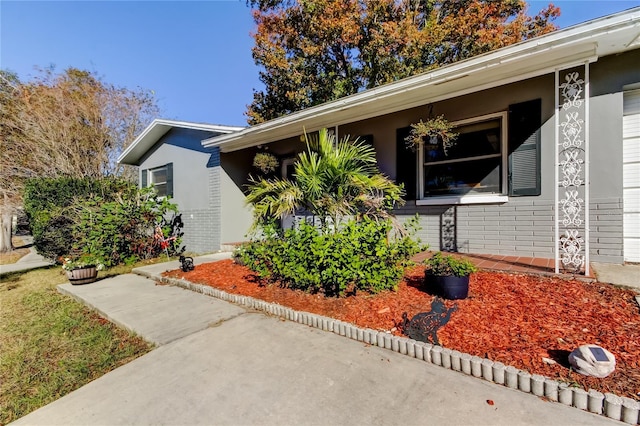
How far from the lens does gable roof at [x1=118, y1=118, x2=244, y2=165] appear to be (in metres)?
7.59

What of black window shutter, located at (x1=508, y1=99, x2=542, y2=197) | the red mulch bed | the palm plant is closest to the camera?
the red mulch bed

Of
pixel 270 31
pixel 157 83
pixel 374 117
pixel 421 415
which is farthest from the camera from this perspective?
pixel 157 83

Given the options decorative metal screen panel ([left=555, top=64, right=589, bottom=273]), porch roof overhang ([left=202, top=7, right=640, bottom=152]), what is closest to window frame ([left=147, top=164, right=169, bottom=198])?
porch roof overhang ([left=202, top=7, right=640, bottom=152])

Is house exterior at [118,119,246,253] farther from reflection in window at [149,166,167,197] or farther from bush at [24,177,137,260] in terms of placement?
bush at [24,177,137,260]

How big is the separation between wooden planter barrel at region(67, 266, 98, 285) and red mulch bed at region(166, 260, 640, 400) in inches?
123

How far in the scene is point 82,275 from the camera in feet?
17.2

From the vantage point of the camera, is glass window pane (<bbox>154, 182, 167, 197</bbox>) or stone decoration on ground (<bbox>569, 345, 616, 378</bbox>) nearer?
stone decoration on ground (<bbox>569, 345, 616, 378</bbox>)

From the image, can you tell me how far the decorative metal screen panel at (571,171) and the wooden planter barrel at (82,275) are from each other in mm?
7290

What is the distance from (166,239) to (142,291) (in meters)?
3.74

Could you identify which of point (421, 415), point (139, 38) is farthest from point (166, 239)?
point (421, 415)

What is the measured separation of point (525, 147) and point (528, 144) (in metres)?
0.06

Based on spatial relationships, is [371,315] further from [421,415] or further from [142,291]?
[142,291]

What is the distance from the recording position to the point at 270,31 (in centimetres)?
1234

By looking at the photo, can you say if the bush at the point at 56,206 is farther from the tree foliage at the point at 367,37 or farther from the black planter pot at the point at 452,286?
the black planter pot at the point at 452,286
